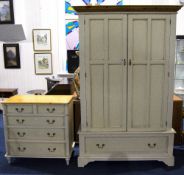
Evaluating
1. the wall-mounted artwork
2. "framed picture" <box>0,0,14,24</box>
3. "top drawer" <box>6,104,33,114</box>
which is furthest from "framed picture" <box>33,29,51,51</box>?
"top drawer" <box>6,104,33,114</box>

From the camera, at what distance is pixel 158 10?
3.21 meters

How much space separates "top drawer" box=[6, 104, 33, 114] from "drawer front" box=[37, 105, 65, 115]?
0.42 feet

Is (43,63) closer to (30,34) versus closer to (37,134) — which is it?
(30,34)

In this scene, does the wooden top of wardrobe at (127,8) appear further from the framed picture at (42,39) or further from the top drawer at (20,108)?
the framed picture at (42,39)

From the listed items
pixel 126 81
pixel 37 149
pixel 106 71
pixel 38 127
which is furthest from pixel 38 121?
pixel 126 81

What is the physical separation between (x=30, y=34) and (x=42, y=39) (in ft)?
0.99

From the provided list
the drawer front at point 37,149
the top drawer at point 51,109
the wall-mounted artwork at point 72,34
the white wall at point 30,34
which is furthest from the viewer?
the wall-mounted artwork at point 72,34

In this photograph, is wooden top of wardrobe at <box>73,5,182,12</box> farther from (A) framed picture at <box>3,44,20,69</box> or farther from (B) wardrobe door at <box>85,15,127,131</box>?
(A) framed picture at <box>3,44,20,69</box>

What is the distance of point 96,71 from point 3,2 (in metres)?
3.85

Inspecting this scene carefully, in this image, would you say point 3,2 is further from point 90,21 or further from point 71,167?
point 71,167

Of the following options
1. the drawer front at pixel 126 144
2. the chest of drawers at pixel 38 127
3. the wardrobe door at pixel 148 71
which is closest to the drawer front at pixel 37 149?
the chest of drawers at pixel 38 127

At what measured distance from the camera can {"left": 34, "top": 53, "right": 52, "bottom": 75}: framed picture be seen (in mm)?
6332

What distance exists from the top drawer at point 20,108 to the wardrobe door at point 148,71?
4.13 feet

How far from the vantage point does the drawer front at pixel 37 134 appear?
3562 mm
